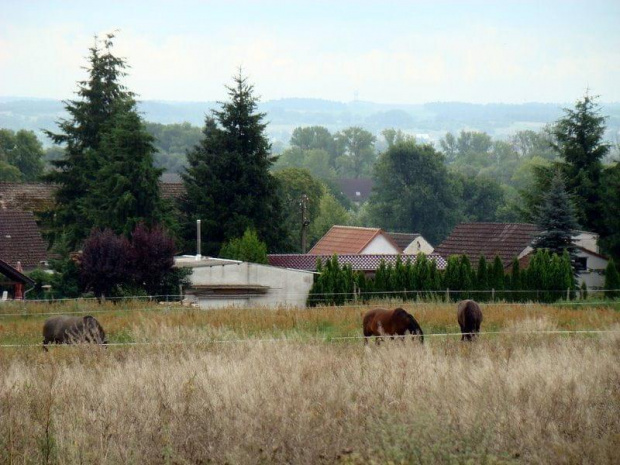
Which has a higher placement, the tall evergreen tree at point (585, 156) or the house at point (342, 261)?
the tall evergreen tree at point (585, 156)

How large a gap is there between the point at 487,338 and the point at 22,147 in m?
88.7

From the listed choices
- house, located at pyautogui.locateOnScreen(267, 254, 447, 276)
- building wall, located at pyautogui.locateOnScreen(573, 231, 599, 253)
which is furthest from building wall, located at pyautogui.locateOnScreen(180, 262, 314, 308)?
building wall, located at pyautogui.locateOnScreen(573, 231, 599, 253)

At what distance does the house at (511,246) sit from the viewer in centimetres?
4981

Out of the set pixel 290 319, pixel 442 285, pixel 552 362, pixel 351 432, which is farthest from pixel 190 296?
pixel 351 432

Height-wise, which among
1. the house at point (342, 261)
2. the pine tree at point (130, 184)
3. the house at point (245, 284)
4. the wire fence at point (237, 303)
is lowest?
the wire fence at point (237, 303)

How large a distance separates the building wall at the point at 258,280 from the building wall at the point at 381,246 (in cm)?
1988

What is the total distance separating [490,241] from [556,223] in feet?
25.3

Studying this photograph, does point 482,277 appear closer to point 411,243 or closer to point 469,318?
point 469,318

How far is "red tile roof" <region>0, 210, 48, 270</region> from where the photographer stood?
46.8 metres

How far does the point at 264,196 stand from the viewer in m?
52.0

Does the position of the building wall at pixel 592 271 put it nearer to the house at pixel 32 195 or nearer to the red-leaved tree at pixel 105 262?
the house at pixel 32 195

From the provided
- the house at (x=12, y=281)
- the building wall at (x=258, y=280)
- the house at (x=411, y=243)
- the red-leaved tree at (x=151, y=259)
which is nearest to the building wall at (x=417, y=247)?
the house at (x=411, y=243)

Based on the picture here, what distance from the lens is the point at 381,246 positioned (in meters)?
57.4

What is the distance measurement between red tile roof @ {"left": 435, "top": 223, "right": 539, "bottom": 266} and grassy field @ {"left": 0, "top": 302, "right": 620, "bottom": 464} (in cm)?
3581
